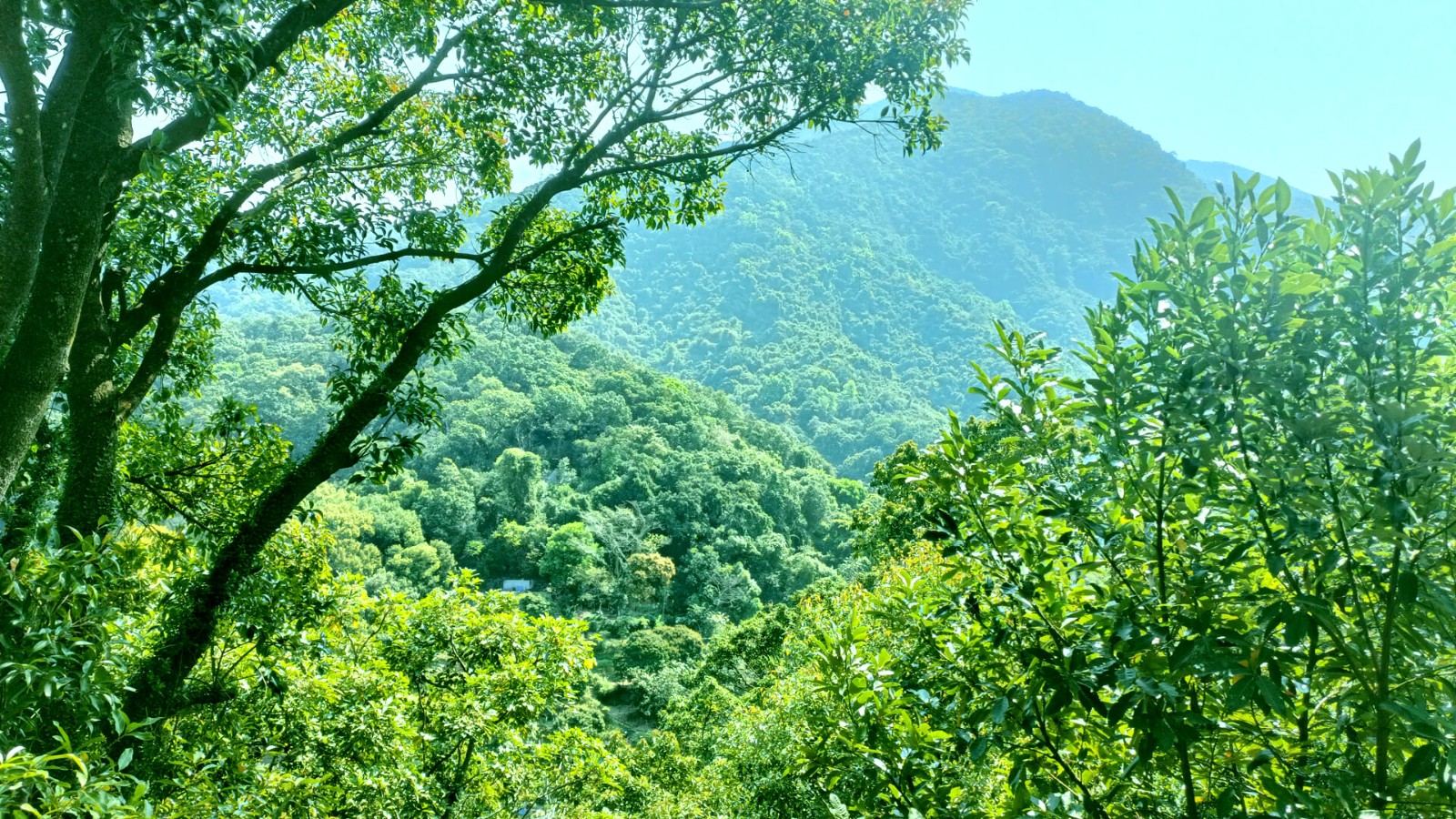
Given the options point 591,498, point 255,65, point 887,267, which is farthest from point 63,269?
point 887,267

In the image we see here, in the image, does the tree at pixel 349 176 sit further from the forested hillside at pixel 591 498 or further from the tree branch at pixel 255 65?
the forested hillside at pixel 591 498

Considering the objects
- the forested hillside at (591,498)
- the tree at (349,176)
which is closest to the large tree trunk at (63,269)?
the tree at (349,176)

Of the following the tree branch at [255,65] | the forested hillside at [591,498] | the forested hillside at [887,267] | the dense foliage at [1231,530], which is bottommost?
the dense foliage at [1231,530]

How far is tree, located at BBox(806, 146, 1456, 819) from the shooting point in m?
1.63

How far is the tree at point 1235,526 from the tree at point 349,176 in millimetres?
2803

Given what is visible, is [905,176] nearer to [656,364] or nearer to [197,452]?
[656,364]

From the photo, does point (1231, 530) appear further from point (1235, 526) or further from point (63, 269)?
point (63, 269)

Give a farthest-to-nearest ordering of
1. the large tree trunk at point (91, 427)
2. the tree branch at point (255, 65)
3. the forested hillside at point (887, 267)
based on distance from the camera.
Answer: the forested hillside at point (887, 267) < the large tree trunk at point (91, 427) < the tree branch at point (255, 65)

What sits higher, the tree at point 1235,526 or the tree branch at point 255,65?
the tree branch at point 255,65

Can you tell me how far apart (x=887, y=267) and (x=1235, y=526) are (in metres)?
153

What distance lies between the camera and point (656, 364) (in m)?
119

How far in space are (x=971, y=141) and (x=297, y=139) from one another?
203 m

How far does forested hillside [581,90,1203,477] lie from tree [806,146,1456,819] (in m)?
90.1

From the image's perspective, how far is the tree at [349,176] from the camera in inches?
105
